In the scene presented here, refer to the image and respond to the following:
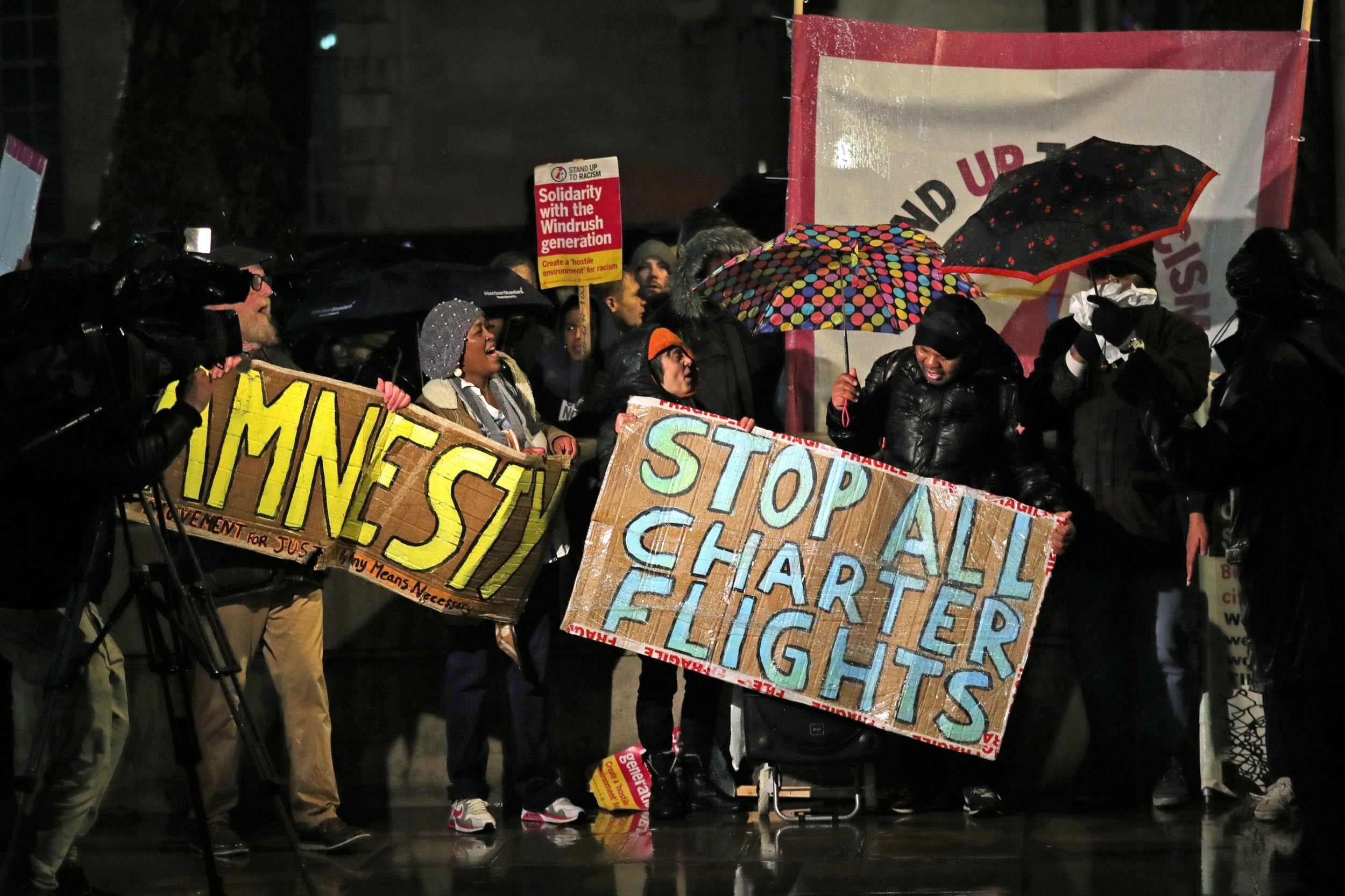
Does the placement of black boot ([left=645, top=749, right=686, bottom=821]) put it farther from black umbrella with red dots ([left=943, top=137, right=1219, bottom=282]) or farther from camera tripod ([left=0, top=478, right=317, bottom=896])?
black umbrella with red dots ([left=943, top=137, right=1219, bottom=282])

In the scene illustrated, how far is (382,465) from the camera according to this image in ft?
22.6

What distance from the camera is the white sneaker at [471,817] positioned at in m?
7.02

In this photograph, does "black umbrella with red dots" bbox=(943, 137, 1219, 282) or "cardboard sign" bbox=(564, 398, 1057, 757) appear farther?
"cardboard sign" bbox=(564, 398, 1057, 757)

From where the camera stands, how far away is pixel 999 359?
7.10 metres

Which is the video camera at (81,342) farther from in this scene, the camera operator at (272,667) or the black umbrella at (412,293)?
the black umbrella at (412,293)

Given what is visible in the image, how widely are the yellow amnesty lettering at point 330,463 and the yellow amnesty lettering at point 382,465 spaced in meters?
0.03

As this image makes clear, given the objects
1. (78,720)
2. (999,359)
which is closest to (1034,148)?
(999,359)

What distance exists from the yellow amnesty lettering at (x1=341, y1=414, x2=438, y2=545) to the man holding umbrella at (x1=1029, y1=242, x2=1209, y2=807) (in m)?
2.69

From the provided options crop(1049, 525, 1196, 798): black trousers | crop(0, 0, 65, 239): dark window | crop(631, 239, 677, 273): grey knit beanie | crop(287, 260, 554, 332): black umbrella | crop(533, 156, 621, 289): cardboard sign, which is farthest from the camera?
crop(0, 0, 65, 239): dark window

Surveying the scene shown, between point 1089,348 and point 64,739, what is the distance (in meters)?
4.40

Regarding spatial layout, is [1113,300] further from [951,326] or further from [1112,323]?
[1112,323]

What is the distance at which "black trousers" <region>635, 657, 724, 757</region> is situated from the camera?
7270 mm

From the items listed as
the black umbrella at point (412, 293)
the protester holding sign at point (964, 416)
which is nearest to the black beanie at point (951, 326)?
the protester holding sign at point (964, 416)

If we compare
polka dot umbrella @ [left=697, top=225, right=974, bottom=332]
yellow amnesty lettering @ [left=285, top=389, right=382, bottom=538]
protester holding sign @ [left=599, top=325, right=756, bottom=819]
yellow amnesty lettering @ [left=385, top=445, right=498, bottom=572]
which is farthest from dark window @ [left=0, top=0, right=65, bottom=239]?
polka dot umbrella @ [left=697, top=225, right=974, bottom=332]
